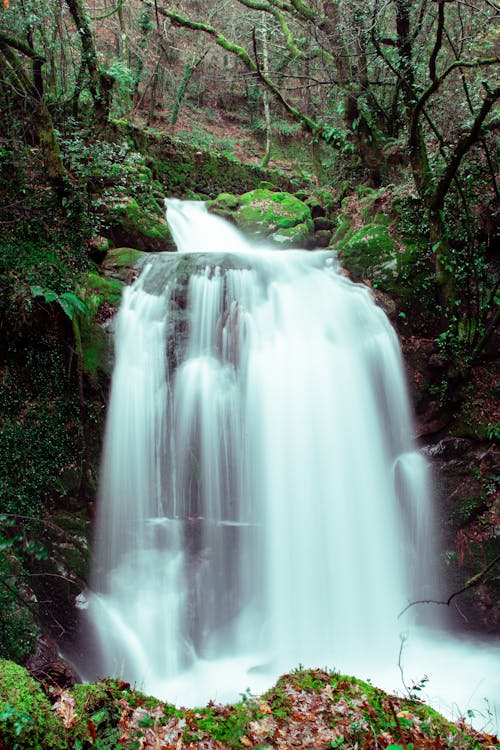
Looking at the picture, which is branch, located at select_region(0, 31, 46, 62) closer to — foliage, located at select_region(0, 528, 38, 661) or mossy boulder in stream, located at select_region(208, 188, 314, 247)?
mossy boulder in stream, located at select_region(208, 188, 314, 247)

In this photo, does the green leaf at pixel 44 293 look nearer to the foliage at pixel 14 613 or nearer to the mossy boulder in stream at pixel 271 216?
the foliage at pixel 14 613

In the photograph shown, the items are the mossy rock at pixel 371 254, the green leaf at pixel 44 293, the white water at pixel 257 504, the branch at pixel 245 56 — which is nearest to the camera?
the white water at pixel 257 504

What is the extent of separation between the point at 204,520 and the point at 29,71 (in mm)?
8161

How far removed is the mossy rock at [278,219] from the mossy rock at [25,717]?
979 centimetres

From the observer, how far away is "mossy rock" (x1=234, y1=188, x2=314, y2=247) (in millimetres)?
10523

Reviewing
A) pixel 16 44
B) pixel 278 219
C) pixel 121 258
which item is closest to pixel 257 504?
pixel 121 258

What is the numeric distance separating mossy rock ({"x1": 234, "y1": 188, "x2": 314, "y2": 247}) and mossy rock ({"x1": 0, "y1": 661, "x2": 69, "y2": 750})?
32.1 feet

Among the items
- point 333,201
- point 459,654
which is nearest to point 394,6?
point 333,201

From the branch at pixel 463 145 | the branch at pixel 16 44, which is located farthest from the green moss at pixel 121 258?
the branch at pixel 463 145

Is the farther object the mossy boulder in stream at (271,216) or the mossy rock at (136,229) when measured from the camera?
the mossy boulder in stream at (271,216)

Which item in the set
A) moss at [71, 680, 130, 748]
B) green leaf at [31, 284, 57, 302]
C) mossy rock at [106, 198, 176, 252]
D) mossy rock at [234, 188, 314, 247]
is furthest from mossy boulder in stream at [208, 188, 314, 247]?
moss at [71, 680, 130, 748]

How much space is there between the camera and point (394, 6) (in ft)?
28.6

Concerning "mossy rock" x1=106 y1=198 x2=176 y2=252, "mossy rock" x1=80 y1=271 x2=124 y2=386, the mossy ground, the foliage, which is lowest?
the foliage

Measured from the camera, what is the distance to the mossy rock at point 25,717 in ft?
5.18
